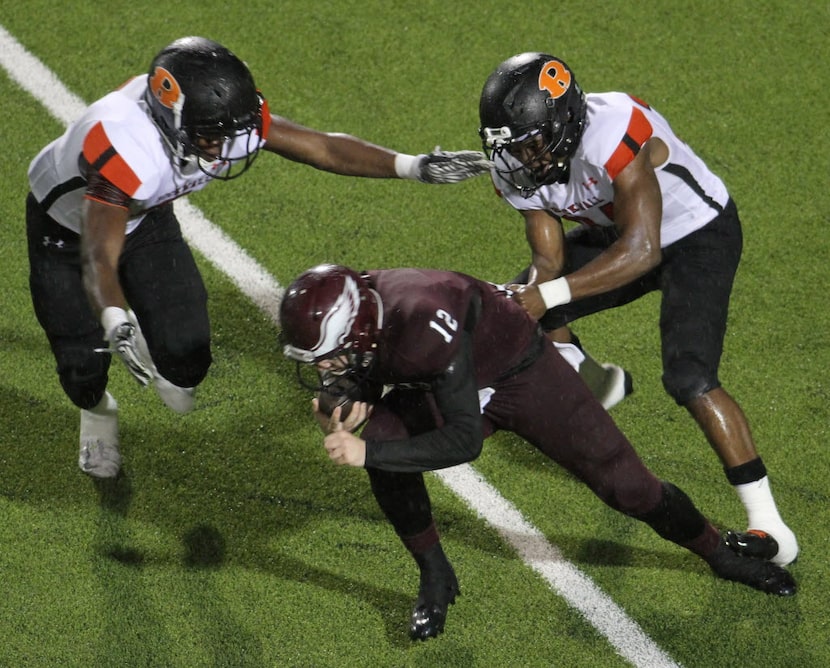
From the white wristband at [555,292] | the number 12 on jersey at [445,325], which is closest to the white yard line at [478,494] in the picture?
the white wristband at [555,292]

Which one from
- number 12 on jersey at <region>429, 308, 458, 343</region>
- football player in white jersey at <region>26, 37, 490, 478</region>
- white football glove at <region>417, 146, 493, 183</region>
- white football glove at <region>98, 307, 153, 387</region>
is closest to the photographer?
number 12 on jersey at <region>429, 308, 458, 343</region>

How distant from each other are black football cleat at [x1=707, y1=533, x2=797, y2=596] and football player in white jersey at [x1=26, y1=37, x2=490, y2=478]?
175 centimetres

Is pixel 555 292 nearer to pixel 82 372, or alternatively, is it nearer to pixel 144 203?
pixel 144 203

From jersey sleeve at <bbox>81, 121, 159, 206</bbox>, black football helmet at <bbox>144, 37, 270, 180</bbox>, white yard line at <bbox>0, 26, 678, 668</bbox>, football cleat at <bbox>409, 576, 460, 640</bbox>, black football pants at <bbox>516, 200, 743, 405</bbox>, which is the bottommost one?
football cleat at <bbox>409, 576, 460, 640</bbox>

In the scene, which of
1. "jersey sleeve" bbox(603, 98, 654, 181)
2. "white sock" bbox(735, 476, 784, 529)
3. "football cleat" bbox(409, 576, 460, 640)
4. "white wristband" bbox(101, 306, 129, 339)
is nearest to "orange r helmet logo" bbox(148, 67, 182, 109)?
"white wristband" bbox(101, 306, 129, 339)

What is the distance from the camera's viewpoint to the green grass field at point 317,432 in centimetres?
480

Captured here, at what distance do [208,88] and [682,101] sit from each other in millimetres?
3379

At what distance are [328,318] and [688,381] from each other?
1577mm

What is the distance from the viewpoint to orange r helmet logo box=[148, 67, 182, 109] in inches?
177

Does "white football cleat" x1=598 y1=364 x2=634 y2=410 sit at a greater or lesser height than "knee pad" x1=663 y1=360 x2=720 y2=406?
lesser

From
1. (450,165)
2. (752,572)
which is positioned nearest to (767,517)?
(752,572)

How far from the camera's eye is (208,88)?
447 cm

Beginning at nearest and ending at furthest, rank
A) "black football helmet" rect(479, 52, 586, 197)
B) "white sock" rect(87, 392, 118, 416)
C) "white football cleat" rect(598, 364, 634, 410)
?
"black football helmet" rect(479, 52, 586, 197)
"white sock" rect(87, 392, 118, 416)
"white football cleat" rect(598, 364, 634, 410)

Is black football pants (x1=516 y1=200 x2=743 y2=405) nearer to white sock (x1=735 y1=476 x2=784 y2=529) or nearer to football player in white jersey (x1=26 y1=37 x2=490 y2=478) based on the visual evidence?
white sock (x1=735 y1=476 x2=784 y2=529)
